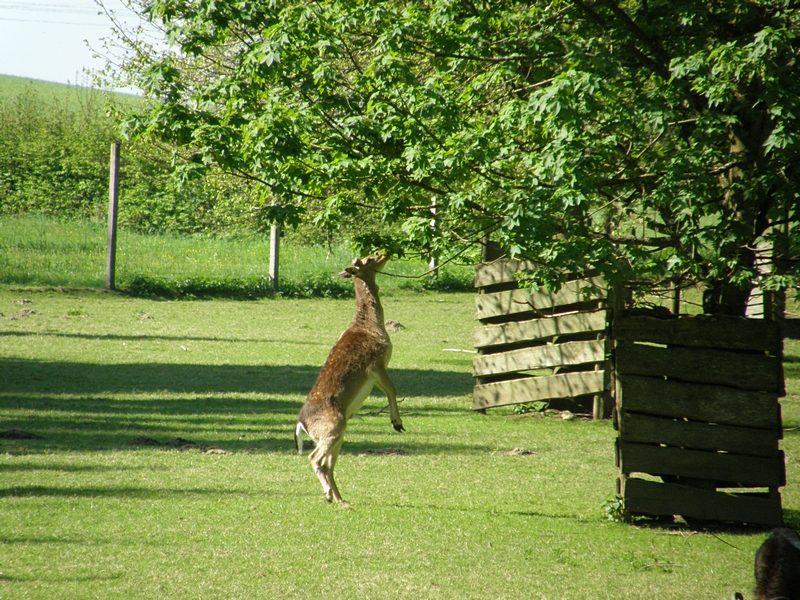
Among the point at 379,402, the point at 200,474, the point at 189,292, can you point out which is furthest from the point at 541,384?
the point at 189,292

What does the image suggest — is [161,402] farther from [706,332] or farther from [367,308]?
[706,332]

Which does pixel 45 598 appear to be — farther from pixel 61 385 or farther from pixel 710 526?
pixel 61 385

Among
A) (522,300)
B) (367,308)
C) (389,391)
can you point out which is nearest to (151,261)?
(522,300)

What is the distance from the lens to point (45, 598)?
5.61m

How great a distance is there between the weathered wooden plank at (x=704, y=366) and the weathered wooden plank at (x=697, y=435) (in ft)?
1.21

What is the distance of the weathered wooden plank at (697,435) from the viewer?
740 cm

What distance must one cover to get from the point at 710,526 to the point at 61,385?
983cm

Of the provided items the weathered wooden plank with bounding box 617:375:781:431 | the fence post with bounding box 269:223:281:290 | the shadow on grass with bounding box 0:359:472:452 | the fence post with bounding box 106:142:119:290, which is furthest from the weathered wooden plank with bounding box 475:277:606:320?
the fence post with bounding box 106:142:119:290

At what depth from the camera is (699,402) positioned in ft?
24.6

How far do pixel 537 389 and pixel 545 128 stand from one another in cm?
621

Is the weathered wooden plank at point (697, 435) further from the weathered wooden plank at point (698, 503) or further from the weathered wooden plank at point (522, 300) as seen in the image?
the weathered wooden plank at point (522, 300)

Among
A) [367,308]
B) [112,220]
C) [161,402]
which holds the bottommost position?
[161,402]

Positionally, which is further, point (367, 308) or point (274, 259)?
point (274, 259)

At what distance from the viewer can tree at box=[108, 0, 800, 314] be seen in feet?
21.2
